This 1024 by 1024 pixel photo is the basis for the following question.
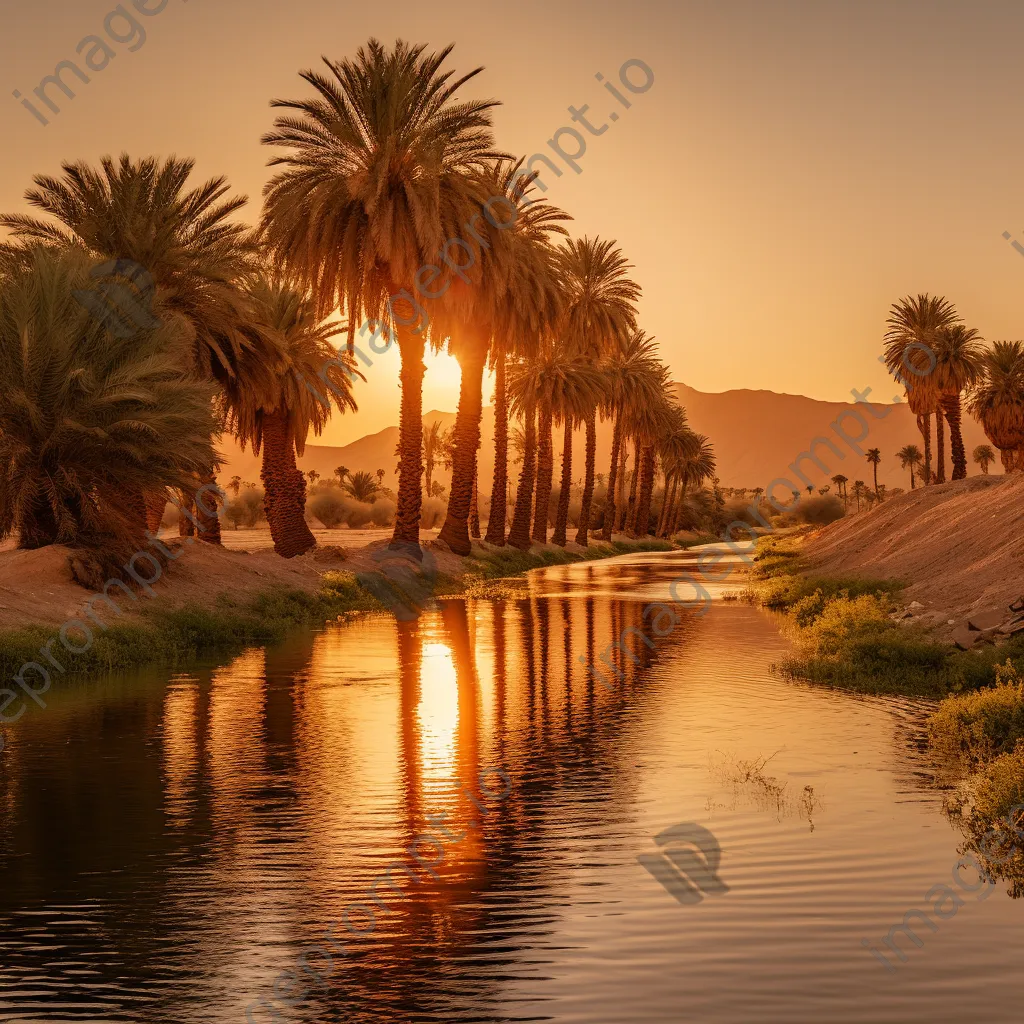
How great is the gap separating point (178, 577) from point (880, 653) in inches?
591

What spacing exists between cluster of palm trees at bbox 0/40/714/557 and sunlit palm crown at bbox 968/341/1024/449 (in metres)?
33.7

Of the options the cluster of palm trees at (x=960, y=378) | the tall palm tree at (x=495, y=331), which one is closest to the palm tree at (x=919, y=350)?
the cluster of palm trees at (x=960, y=378)

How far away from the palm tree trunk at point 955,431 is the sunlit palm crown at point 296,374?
46383mm

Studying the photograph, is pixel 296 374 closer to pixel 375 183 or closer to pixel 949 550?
pixel 375 183

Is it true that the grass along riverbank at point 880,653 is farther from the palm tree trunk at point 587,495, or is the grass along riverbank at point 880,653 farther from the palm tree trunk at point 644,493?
the palm tree trunk at point 644,493

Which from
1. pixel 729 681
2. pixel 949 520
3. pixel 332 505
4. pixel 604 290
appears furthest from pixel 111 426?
pixel 332 505

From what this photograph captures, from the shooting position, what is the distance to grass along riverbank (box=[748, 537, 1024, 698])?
1563 centimetres

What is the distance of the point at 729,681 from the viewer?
17156mm

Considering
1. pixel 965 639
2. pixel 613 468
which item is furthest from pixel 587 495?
pixel 965 639

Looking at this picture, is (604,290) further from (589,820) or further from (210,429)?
(589,820)

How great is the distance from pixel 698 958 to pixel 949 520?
106 ft

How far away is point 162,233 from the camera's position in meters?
29.1

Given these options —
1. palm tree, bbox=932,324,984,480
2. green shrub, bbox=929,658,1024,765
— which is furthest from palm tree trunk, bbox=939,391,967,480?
green shrub, bbox=929,658,1024,765

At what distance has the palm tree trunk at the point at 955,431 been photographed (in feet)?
245
